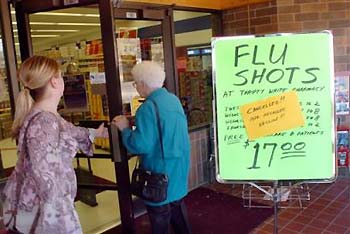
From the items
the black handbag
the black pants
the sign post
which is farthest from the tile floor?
the sign post

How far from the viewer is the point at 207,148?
420 centimetres

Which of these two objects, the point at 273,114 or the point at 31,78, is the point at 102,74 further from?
the point at 273,114

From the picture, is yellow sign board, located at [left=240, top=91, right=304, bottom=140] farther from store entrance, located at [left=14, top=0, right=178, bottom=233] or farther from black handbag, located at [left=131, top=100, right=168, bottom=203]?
store entrance, located at [left=14, top=0, right=178, bottom=233]

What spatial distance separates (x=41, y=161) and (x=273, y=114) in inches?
43.2

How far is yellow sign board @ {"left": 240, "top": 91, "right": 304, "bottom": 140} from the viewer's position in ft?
5.54

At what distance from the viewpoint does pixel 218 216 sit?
3316mm

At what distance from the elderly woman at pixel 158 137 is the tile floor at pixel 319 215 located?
3.77 ft

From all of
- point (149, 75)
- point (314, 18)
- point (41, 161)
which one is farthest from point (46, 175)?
point (314, 18)

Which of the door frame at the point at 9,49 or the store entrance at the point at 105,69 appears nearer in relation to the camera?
the store entrance at the point at 105,69

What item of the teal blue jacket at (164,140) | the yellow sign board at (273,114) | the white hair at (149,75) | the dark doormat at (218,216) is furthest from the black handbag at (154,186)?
the dark doormat at (218,216)

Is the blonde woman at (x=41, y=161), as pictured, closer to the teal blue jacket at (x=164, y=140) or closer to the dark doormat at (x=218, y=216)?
the teal blue jacket at (x=164, y=140)

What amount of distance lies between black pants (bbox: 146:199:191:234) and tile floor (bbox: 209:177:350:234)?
917mm

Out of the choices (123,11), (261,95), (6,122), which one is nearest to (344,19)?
(123,11)

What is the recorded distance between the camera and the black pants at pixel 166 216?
85.4 inches
